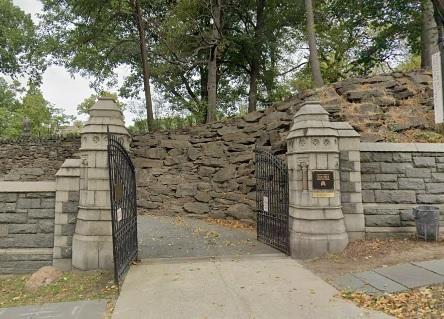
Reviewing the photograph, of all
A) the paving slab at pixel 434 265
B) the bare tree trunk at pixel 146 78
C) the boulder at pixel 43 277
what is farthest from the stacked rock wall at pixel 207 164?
the boulder at pixel 43 277

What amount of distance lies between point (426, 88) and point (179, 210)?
7.33 m

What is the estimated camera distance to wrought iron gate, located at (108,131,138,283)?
15.9 feet

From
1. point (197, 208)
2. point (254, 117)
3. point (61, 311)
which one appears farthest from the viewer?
point (254, 117)

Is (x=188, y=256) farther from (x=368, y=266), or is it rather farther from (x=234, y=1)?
(x=234, y=1)

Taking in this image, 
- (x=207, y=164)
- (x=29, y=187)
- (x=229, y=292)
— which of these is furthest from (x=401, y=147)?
(x=29, y=187)

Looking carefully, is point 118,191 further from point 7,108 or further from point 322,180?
point 7,108

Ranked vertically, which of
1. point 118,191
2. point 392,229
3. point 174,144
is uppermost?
point 174,144

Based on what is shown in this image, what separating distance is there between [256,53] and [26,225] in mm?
13888

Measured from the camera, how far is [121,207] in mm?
5301

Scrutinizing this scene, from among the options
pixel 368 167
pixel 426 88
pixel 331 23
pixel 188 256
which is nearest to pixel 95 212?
pixel 188 256

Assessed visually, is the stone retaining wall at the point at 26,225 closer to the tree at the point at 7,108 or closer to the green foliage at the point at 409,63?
the green foliage at the point at 409,63

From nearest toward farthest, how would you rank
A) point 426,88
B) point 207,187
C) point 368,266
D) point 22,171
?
point 368,266, point 426,88, point 207,187, point 22,171

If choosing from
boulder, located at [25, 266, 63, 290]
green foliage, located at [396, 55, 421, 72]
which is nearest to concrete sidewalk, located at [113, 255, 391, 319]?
boulder, located at [25, 266, 63, 290]

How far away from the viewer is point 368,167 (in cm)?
645
